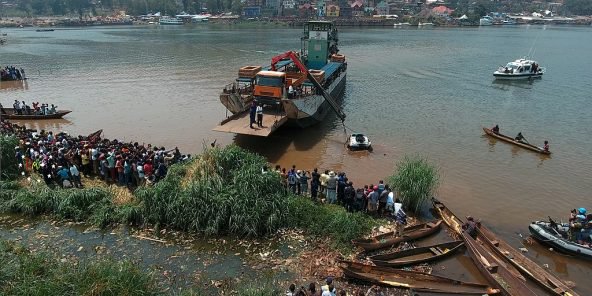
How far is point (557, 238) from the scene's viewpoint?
14.0m

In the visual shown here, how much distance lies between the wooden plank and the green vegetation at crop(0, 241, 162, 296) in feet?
36.8

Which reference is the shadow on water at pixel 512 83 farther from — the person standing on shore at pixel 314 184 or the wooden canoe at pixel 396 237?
A: the person standing on shore at pixel 314 184

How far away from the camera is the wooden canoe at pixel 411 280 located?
11.5 metres

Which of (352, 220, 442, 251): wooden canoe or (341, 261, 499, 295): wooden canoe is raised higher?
(352, 220, 442, 251): wooden canoe

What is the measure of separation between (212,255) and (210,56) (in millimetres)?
55543

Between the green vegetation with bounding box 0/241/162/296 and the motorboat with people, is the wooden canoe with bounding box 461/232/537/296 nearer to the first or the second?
the green vegetation with bounding box 0/241/162/296

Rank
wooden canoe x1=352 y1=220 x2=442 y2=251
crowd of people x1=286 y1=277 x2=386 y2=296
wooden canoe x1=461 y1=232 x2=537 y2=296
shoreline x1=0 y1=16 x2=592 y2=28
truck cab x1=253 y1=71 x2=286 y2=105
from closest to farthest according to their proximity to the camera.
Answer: crowd of people x1=286 y1=277 x2=386 y2=296
wooden canoe x1=461 y1=232 x2=537 y2=296
wooden canoe x1=352 y1=220 x2=442 y2=251
truck cab x1=253 y1=71 x2=286 y2=105
shoreline x1=0 y1=16 x2=592 y2=28

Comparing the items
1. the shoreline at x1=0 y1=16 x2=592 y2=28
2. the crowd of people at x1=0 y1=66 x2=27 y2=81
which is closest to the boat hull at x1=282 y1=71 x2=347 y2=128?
the crowd of people at x1=0 y1=66 x2=27 y2=81

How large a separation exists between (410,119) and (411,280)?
2058 centimetres

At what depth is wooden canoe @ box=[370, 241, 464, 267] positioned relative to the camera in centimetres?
1250

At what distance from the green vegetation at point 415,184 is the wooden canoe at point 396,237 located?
50.3 inches

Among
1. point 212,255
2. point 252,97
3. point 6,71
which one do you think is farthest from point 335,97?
point 6,71

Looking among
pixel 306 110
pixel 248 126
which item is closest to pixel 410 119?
pixel 306 110

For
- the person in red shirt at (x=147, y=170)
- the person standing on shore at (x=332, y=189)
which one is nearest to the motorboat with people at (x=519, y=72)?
the person standing on shore at (x=332, y=189)
